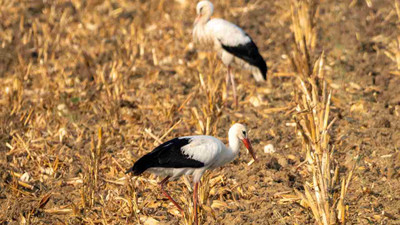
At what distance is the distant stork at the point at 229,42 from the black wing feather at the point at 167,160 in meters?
3.07

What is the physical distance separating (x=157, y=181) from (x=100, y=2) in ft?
22.2

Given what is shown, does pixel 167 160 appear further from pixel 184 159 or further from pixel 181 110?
pixel 181 110

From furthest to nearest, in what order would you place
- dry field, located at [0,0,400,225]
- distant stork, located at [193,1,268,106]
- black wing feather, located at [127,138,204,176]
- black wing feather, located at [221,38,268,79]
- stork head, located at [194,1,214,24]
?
stork head, located at [194,1,214,24] < distant stork, located at [193,1,268,106] < black wing feather, located at [221,38,268,79] < dry field, located at [0,0,400,225] < black wing feather, located at [127,138,204,176]

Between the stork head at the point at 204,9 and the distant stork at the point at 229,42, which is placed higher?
the stork head at the point at 204,9

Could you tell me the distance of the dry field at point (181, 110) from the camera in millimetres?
6125

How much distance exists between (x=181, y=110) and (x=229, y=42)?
1417mm

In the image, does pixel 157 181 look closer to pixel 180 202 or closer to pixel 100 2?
pixel 180 202

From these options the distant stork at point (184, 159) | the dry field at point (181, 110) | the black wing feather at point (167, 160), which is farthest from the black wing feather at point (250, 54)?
the black wing feather at point (167, 160)

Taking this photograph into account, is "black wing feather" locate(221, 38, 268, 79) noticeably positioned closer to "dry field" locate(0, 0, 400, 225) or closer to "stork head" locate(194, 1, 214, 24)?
"dry field" locate(0, 0, 400, 225)

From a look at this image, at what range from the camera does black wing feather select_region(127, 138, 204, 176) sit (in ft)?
19.3

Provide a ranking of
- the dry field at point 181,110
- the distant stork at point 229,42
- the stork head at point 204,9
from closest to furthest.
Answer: the dry field at point 181,110, the distant stork at point 229,42, the stork head at point 204,9

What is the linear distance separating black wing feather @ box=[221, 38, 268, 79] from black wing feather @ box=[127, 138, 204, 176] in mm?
3147

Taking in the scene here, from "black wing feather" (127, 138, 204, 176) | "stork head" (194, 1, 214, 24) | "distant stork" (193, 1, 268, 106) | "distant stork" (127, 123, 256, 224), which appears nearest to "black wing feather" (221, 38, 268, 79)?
"distant stork" (193, 1, 268, 106)

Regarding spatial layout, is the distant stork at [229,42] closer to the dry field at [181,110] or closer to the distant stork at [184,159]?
the dry field at [181,110]
